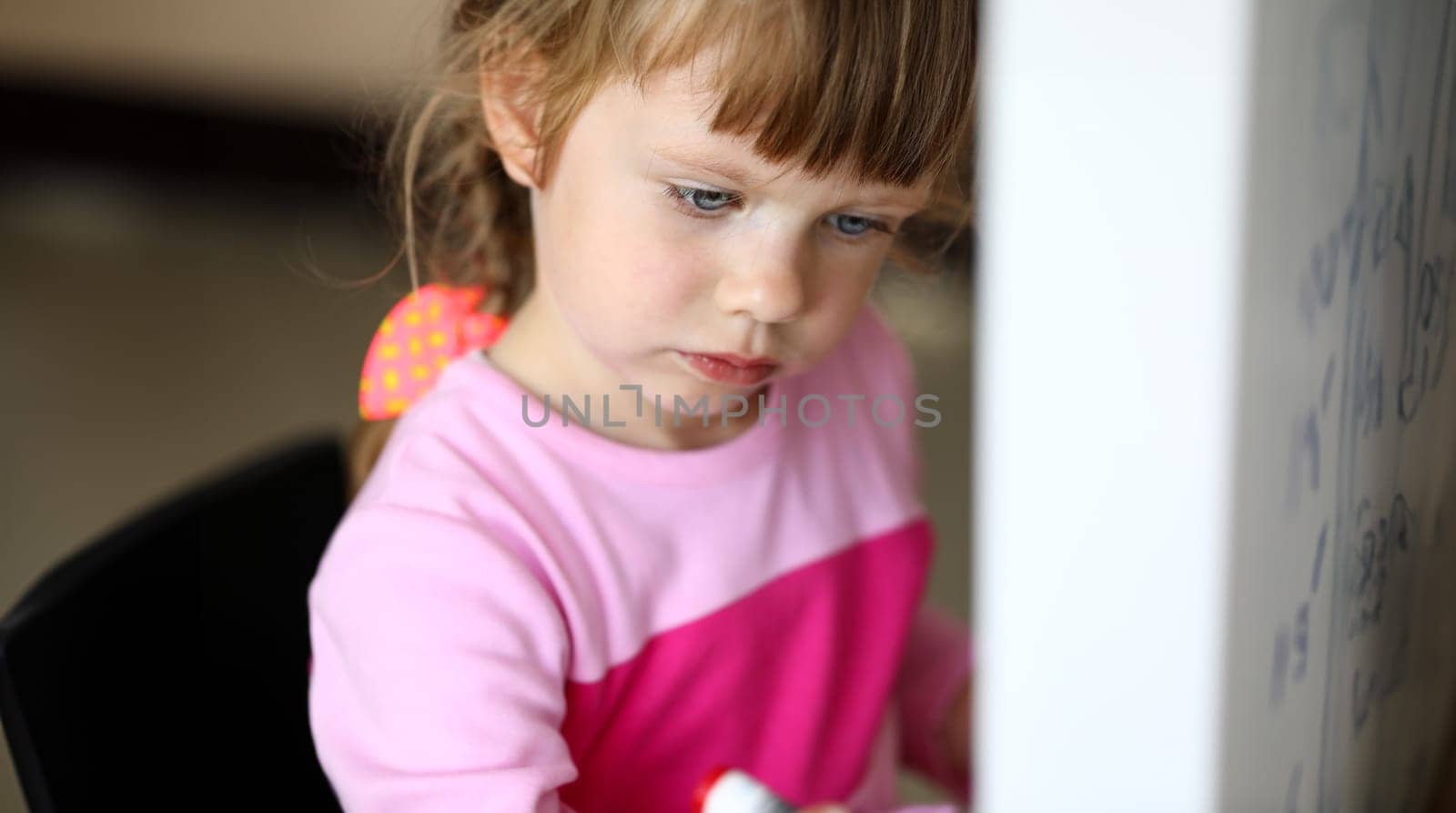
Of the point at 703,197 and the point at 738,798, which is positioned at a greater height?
the point at 703,197

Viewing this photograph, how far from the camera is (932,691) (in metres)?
0.87

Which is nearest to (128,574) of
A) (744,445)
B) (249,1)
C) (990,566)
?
(744,445)

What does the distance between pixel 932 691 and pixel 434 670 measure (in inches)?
15.8

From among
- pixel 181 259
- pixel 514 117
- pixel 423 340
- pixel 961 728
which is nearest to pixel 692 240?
pixel 514 117

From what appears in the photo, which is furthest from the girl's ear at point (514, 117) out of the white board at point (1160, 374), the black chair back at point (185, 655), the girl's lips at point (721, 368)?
the white board at point (1160, 374)

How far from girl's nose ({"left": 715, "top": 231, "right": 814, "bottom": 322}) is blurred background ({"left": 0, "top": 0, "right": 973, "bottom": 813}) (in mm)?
1286

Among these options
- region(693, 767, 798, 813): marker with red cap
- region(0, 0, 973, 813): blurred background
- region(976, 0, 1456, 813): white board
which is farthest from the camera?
region(0, 0, 973, 813): blurred background

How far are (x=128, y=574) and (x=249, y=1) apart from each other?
2.16 m

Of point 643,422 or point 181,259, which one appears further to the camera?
point 181,259

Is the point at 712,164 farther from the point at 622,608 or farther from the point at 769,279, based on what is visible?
the point at 622,608

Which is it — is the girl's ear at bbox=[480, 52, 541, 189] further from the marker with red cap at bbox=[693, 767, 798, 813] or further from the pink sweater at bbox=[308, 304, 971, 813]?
the marker with red cap at bbox=[693, 767, 798, 813]

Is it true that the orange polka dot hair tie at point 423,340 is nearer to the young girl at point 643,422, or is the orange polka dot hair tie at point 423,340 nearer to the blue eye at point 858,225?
the young girl at point 643,422

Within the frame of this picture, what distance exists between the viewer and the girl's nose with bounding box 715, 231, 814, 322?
1.82 feet

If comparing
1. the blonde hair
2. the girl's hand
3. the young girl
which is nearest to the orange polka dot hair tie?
the young girl
